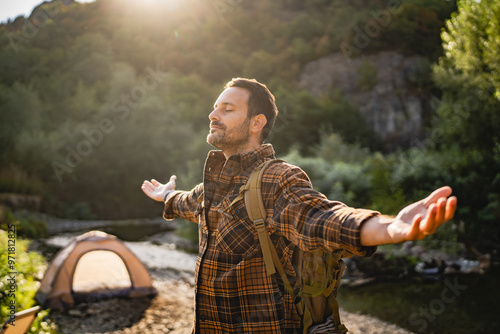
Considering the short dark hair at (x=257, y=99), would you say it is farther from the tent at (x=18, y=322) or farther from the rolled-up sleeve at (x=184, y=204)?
the tent at (x=18, y=322)

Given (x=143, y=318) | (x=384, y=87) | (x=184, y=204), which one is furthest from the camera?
(x=384, y=87)

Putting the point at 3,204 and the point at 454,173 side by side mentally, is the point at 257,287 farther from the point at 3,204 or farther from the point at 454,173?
the point at 3,204

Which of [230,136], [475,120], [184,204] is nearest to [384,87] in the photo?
[475,120]

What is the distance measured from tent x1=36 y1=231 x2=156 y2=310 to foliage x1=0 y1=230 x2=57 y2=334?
1.24ft

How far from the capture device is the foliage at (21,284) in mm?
4855

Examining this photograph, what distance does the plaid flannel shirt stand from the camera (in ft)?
5.42

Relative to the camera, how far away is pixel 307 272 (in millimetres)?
1800

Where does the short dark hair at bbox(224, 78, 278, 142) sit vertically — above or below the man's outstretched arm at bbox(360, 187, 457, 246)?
above

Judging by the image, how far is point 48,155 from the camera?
73.6ft

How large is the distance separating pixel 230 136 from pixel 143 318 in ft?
17.9

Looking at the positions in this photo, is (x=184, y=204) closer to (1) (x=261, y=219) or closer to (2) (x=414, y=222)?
(1) (x=261, y=219)

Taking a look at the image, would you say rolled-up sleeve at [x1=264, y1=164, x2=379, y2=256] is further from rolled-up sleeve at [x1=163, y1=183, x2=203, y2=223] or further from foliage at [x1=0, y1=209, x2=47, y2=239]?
foliage at [x1=0, y1=209, x2=47, y2=239]

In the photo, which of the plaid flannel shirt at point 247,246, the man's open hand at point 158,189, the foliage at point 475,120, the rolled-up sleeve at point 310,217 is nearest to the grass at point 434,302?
the foliage at point 475,120

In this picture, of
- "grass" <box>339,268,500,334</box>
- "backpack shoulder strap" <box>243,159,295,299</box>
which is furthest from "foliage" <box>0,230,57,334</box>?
"grass" <box>339,268,500,334</box>
